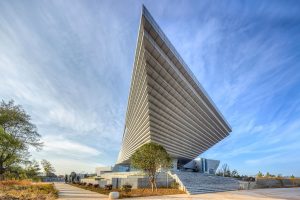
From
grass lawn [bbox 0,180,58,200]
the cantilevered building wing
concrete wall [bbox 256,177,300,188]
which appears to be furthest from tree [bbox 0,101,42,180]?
concrete wall [bbox 256,177,300,188]

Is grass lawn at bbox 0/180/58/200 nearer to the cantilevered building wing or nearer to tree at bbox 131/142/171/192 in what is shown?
tree at bbox 131/142/171/192

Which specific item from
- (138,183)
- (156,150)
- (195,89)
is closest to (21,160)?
(138,183)

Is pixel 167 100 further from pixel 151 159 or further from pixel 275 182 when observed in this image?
pixel 275 182

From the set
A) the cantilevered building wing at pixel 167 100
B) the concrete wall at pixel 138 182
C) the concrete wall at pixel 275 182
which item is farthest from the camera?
the concrete wall at pixel 275 182

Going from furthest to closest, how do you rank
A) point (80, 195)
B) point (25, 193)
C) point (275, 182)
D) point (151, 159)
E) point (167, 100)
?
point (167, 100)
point (275, 182)
point (151, 159)
point (80, 195)
point (25, 193)

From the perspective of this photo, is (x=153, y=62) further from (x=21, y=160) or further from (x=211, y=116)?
(x=211, y=116)

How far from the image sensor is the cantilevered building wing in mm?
33250

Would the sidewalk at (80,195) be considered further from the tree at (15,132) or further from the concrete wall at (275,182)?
the concrete wall at (275,182)

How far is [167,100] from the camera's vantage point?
4550 centimetres

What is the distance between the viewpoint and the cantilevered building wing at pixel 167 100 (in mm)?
33250

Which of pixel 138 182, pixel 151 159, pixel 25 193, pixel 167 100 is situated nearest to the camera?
pixel 25 193

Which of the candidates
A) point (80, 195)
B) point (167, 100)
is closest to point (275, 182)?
point (167, 100)

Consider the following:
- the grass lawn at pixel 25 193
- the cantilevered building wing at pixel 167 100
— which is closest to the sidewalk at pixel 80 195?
the grass lawn at pixel 25 193

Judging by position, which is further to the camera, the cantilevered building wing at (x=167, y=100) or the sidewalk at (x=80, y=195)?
the cantilevered building wing at (x=167, y=100)
